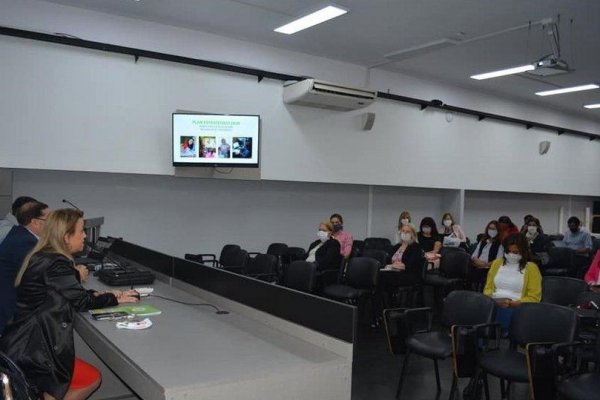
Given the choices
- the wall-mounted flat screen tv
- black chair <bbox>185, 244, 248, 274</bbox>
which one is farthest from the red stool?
the wall-mounted flat screen tv

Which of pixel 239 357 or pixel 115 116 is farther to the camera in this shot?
pixel 115 116

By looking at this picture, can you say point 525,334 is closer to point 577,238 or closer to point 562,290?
point 562,290

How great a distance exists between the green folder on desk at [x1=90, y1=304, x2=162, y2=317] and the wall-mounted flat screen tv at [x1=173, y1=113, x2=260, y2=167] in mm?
3333

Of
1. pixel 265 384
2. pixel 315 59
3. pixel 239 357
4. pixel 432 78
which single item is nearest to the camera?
pixel 265 384

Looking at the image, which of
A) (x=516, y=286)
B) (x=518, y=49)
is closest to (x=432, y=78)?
(x=518, y=49)

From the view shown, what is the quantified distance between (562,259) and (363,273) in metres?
3.75

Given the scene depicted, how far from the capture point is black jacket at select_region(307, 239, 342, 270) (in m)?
5.90

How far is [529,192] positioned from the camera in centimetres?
1047

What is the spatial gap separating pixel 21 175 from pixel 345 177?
4290 millimetres

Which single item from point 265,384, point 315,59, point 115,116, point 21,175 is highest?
point 315,59

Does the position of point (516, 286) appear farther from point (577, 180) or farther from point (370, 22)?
point (577, 180)

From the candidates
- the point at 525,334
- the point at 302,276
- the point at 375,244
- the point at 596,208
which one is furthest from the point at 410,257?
the point at 596,208

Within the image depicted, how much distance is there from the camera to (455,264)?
6.35 meters

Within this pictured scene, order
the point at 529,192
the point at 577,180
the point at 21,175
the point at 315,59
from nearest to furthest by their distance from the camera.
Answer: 1. the point at 21,175
2. the point at 315,59
3. the point at 529,192
4. the point at 577,180
